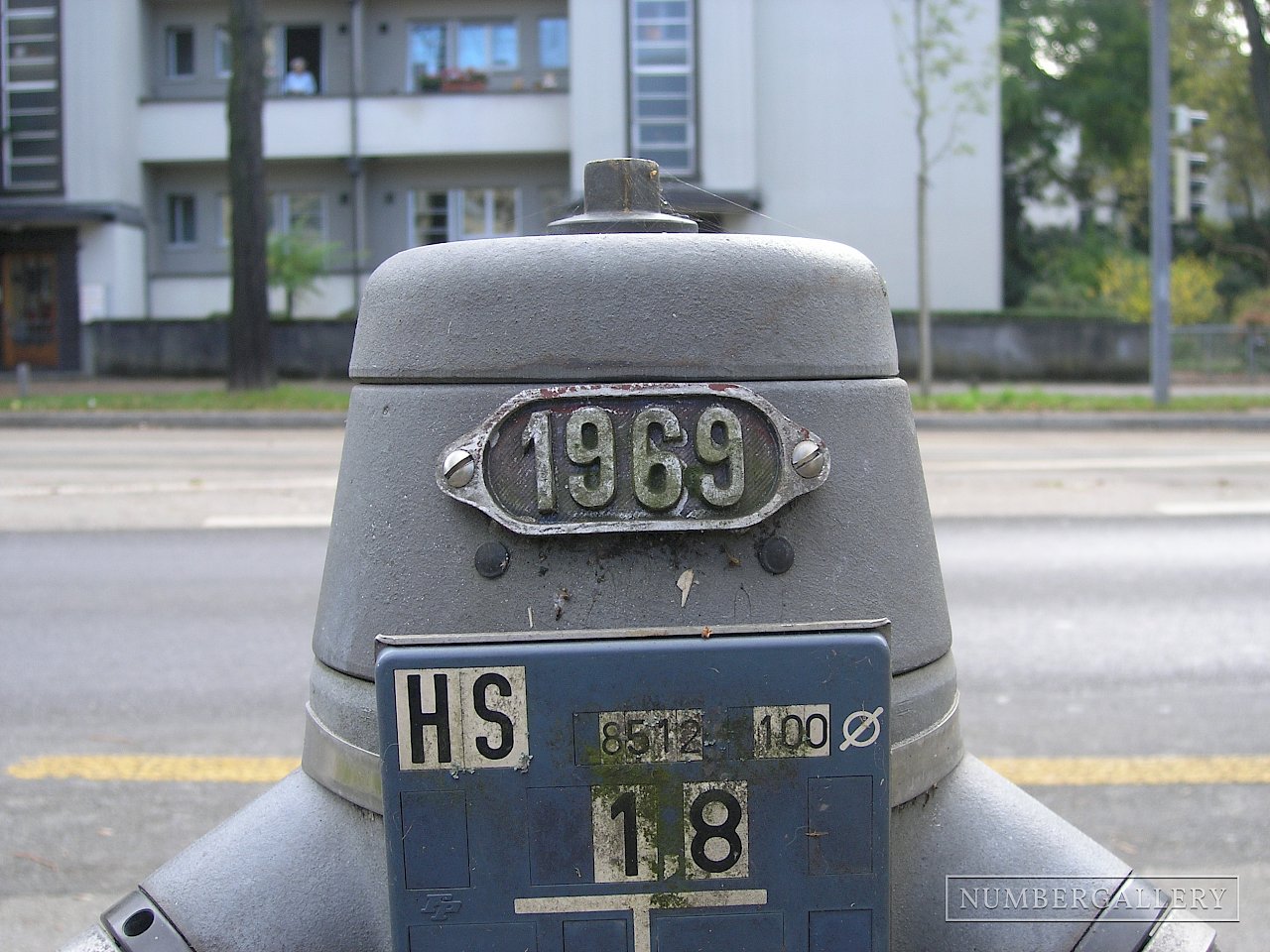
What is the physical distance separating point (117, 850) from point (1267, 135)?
22.2 meters

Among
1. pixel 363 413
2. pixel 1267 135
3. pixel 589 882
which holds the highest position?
pixel 1267 135

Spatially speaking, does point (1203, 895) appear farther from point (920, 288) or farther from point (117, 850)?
point (920, 288)

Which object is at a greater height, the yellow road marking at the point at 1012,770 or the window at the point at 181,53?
the window at the point at 181,53

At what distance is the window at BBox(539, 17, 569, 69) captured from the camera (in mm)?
28594

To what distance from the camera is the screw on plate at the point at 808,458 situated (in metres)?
1.48

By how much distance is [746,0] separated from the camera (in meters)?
25.7

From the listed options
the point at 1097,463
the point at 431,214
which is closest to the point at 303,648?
the point at 1097,463

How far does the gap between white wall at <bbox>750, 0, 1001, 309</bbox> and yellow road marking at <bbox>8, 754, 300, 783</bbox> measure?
22.9 metres

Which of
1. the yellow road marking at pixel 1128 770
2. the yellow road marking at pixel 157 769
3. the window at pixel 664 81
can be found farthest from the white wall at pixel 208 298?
the yellow road marking at pixel 1128 770

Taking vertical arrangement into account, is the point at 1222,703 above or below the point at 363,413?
below

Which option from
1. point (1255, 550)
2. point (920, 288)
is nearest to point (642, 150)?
point (920, 288)

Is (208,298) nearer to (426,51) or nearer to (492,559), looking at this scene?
(426,51)

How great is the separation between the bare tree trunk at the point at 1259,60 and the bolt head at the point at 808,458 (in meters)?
22.1

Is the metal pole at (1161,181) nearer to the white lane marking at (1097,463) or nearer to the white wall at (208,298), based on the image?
the white lane marking at (1097,463)
